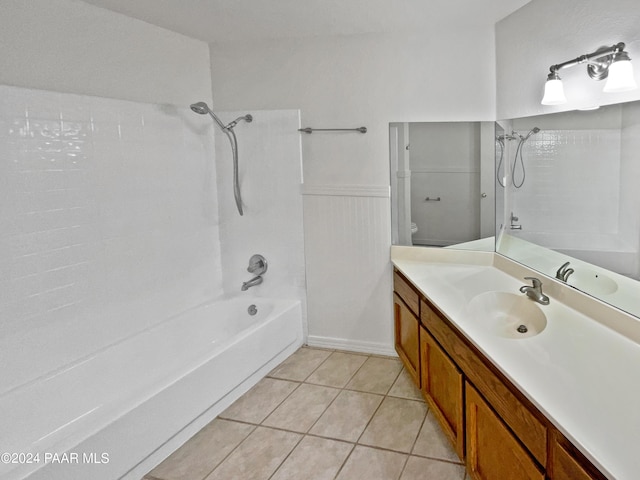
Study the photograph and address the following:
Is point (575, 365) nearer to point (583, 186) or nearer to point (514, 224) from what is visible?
point (583, 186)

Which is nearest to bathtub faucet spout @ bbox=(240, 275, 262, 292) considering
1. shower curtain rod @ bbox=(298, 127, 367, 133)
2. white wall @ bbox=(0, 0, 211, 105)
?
shower curtain rod @ bbox=(298, 127, 367, 133)

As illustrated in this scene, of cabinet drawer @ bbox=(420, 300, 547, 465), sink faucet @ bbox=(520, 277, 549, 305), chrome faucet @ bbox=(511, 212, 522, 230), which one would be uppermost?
chrome faucet @ bbox=(511, 212, 522, 230)

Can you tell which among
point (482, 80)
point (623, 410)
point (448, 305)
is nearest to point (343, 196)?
point (482, 80)

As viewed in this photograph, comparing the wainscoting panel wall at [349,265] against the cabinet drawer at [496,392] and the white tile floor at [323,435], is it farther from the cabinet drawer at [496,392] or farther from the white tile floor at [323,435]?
the cabinet drawer at [496,392]

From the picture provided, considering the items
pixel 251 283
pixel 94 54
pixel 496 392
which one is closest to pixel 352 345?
pixel 251 283

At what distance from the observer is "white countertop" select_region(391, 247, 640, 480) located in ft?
3.78

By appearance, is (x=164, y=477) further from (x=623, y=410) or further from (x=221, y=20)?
(x=221, y=20)

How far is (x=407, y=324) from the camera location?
9.62ft

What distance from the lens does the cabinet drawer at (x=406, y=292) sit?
2712 mm

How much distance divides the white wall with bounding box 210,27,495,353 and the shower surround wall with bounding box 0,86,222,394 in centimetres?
64

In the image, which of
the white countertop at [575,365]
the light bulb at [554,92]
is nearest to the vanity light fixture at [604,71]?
the light bulb at [554,92]

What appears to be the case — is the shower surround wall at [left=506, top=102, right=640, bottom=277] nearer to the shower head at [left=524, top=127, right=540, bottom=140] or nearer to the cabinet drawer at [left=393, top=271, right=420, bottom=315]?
the shower head at [left=524, top=127, right=540, bottom=140]

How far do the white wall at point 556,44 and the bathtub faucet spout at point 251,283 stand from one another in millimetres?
2011

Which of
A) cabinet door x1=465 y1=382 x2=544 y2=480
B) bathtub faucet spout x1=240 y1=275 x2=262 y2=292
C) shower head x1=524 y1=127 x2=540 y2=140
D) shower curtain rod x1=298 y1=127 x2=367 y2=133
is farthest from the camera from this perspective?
bathtub faucet spout x1=240 y1=275 x2=262 y2=292
